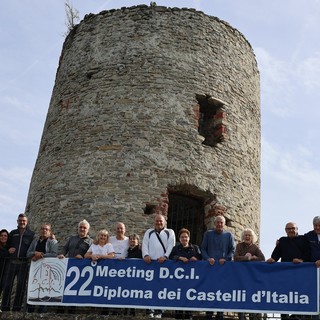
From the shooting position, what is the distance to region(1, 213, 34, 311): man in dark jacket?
292 inches

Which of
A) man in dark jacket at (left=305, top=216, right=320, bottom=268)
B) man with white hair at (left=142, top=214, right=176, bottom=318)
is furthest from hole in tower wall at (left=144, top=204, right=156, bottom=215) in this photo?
man in dark jacket at (left=305, top=216, right=320, bottom=268)

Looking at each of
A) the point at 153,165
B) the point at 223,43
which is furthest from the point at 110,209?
the point at 223,43

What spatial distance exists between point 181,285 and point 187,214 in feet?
14.5

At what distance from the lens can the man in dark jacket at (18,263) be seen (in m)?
7.41

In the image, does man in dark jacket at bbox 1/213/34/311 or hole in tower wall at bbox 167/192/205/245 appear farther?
hole in tower wall at bbox 167/192/205/245

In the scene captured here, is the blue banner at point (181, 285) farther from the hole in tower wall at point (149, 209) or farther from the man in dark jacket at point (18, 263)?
the hole in tower wall at point (149, 209)

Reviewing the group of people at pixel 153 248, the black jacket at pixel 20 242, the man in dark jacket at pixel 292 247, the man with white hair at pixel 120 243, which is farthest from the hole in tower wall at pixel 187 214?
the black jacket at pixel 20 242

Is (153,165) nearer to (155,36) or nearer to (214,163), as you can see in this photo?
(214,163)

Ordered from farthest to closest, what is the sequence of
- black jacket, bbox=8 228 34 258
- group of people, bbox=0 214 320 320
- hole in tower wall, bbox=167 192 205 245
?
hole in tower wall, bbox=167 192 205 245 → black jacket, bbox=8 228 34 258 → group of people, bbox=0 214 320 320

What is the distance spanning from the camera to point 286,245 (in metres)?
7.14

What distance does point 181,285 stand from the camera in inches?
268

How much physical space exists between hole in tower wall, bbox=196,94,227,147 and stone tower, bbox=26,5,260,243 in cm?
2

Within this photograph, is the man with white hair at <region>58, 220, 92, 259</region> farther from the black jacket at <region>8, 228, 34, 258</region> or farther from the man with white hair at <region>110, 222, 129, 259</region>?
the black jacket at <region>8, 228, 34, 258</region>

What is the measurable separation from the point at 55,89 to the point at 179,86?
3.23 meters
